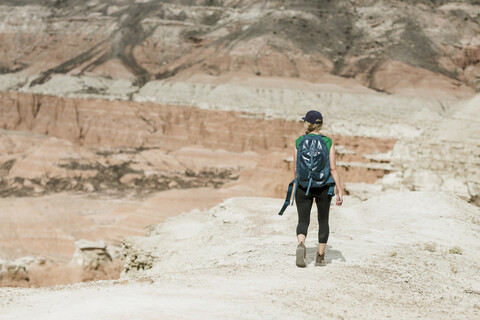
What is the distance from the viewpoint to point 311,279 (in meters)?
5.96

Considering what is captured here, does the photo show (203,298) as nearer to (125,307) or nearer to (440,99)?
(125,307)

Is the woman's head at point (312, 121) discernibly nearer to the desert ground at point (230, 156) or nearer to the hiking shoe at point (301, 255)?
the hiking shoe at point (301, 255)

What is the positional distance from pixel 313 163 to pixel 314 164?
0.02 m

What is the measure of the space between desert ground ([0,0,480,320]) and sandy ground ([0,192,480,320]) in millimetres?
35

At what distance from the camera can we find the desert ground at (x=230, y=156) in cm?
585

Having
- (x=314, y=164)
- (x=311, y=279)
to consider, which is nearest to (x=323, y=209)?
(x=314, y=164)

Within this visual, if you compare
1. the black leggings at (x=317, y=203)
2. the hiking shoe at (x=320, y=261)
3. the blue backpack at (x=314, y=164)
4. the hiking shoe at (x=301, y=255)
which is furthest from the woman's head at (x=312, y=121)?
the hiking shoe at (x=320, y=261)

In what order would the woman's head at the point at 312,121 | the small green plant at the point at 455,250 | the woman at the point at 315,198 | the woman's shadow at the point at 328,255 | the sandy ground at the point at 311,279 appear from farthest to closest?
the small green plant at the point at 455,250 → the woman's shadow at the point at 328,255 → the woman's head at the point at 312,121 → the woman at the point at 315,198 → the sandy ground at the point at 311,279

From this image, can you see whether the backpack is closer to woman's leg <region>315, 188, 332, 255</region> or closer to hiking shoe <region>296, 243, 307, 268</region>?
woman's leg <region>315, 188, 332, 255</region>

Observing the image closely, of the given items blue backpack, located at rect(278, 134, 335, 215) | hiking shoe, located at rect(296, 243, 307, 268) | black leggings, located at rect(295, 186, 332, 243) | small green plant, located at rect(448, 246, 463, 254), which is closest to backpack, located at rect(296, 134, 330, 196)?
blue backpack, located at rect(278, 134, 335, 215)

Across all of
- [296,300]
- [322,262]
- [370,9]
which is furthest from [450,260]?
[370,9]

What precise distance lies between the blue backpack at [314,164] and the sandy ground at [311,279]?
1033mm

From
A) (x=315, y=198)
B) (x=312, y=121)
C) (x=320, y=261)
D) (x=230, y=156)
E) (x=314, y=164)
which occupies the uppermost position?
(x=312, y=121)

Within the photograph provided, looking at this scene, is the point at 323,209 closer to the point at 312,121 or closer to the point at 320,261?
the point at 320,261
